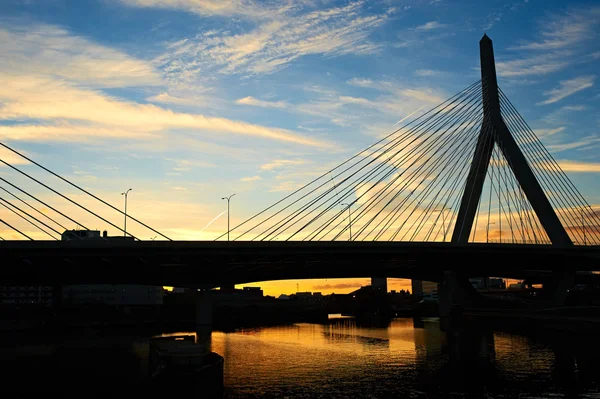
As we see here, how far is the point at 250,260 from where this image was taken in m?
73.0

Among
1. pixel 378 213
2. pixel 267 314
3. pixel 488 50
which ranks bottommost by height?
pixel 267 314

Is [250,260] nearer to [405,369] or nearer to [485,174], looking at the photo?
[405,369]

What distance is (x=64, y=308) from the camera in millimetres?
148625

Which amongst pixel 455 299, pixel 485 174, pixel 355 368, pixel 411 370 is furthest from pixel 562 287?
pixel 355 368

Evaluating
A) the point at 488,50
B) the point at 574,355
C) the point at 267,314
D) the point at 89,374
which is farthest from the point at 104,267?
the point at 267,314

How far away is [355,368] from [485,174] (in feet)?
114

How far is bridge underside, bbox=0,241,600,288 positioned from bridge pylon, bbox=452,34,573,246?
2.30 m

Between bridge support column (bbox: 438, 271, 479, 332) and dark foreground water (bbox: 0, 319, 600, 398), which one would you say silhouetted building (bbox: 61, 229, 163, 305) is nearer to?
bridge support column (bbox: 438, 271, 479, 332)

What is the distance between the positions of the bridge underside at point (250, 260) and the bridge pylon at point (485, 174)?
7.54 ft

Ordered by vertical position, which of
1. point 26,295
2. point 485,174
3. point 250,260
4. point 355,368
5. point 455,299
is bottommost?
point 355,368

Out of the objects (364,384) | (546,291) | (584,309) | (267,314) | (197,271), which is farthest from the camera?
(267,314)

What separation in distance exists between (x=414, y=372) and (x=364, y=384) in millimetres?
7474

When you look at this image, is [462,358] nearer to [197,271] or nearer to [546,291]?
[197,271]

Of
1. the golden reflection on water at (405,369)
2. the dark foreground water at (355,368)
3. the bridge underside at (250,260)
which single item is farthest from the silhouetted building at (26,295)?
the golden reflection on water at (405,369)
